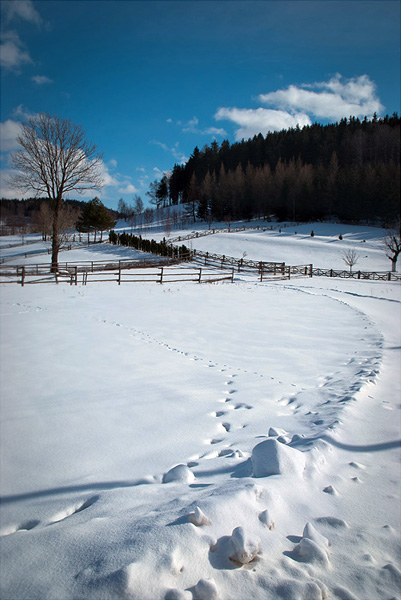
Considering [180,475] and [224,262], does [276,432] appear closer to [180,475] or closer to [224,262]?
[180,475]

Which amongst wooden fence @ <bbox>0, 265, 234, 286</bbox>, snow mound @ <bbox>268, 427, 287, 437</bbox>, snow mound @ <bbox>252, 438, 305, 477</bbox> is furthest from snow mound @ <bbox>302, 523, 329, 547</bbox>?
wooden fence @ <bbox>0, 265, 234, 286</bbox>

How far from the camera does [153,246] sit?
48406 millimetres

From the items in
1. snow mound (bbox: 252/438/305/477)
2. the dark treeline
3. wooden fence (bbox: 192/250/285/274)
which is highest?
the dark treeline

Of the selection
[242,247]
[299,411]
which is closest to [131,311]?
[299,411]

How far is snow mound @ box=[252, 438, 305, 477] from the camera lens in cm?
273

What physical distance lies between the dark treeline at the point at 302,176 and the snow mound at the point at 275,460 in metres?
29.2

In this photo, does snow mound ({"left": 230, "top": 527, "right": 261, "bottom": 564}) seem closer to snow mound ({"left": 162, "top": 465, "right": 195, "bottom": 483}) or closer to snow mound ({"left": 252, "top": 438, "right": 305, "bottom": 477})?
snow mound ({"left": 252, "top": 438, "right": 305, "bottom": 477})

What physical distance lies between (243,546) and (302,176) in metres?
78.4

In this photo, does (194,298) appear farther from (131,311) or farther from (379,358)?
(379,358)

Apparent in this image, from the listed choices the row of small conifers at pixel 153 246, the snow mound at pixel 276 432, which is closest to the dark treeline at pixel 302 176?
the row of small conifers at pixel 153 246

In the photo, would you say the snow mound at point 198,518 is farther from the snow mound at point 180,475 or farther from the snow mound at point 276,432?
the snow mound at point 276,432

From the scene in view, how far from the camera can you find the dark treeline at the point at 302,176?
142 feet

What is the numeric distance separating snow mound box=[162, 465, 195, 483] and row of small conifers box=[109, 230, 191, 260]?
130ft

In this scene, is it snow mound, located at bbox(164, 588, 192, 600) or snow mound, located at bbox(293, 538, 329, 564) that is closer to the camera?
snow mound, located at bbox(164, 588, 192, 600)
